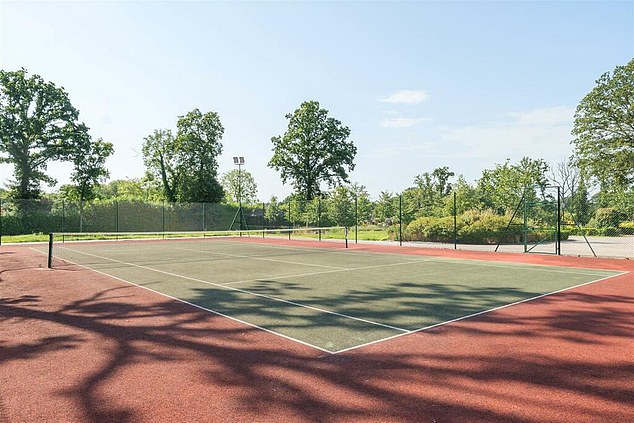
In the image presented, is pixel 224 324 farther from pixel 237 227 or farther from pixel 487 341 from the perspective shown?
pixel 237 227

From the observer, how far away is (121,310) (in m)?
7.01

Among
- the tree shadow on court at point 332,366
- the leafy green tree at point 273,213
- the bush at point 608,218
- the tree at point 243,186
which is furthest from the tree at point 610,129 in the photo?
the tree at point 243,186

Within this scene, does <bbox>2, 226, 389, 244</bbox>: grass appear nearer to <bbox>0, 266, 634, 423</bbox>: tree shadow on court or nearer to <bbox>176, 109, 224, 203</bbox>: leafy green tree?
<bbox>176, 109, 224, 203</bbox>: leafy green tree

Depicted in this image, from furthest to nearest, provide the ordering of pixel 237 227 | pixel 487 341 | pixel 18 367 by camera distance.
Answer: pixel 237 227 → pixel 487 341 → pixel 18 367

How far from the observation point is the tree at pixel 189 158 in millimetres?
47156

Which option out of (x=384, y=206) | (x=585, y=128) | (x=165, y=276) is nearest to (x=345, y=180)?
(x=384, y=206)

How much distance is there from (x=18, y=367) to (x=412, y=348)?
4268mm

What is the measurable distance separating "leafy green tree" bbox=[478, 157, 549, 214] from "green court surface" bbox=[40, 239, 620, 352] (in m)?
24.0

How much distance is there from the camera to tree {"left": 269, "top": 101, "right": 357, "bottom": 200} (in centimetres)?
4806

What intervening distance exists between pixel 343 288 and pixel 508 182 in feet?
124

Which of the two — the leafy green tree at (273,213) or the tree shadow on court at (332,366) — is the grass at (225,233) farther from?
the tree shadow on court at (332,366)

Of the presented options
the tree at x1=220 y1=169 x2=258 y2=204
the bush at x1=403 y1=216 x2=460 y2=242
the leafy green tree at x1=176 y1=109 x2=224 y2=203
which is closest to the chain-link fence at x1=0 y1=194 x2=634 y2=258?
the bush at x1=403 y1=216 x2=460 y2=242

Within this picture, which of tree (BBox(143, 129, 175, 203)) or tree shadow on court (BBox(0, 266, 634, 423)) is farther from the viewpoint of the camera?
tree (BBox(143, 129, 175, 203))

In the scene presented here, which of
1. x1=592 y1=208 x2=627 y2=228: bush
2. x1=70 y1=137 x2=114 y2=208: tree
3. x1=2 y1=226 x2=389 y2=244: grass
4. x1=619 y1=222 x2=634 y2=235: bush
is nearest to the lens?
x1=2 y1=226 x2=389 y2=244: grass
